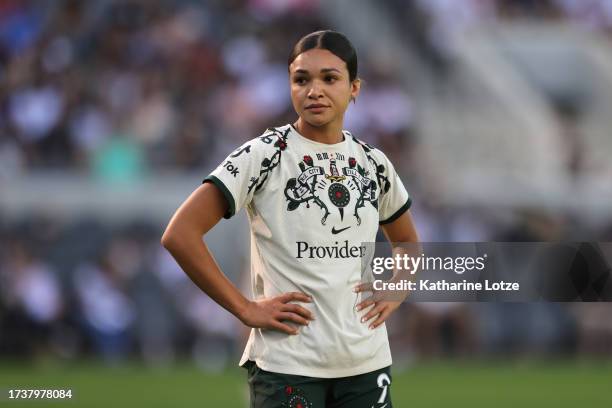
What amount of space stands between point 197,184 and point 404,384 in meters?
3.93

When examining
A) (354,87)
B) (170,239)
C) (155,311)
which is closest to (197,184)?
(155,311)

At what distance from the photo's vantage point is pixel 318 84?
196 inches

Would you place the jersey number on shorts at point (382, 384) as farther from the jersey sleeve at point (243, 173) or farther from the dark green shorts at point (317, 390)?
the jersey sleeve at point (243, 173)

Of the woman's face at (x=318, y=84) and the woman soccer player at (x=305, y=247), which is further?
the woman's face at (x=318, y=84)

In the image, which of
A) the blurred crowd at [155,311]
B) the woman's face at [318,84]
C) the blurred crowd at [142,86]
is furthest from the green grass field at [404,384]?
the woman's face at [318,84]

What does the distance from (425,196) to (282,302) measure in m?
11.8

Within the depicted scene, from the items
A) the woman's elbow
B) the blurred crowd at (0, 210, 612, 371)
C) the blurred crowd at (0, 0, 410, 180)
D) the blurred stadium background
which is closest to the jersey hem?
the woman's elbow

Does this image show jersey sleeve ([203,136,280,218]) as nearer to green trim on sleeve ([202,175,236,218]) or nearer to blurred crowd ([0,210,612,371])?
green trim on sleeve ([202,175,236,218])

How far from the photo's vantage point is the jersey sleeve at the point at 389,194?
17.4 feet

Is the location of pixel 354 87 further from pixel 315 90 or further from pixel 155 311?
pixel 155 311

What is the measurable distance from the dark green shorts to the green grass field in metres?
6.22

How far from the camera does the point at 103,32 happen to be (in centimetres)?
1714

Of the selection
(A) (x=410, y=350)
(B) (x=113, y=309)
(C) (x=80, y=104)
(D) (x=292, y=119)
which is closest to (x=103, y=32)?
(C) (x=80, y=104)

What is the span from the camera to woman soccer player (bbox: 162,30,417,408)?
488 centimetres
